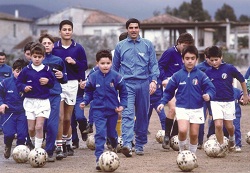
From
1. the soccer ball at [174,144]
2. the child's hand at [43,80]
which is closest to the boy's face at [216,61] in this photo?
the soccer ball at [174,144]

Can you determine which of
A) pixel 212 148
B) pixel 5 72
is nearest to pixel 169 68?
pixel 212 148

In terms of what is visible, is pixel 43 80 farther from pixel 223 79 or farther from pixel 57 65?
pixel 223 79

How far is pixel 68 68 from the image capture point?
45.3ft

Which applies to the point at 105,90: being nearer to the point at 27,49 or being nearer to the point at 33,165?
the point at 33,165

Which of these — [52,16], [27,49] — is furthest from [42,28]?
[27,49]

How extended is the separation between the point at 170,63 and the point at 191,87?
8.91ft

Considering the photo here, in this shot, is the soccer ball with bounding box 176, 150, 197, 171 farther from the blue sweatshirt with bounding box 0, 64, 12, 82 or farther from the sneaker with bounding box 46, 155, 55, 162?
the blue sweatshirt with bounding box 0, 64, 12, 82

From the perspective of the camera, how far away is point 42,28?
347 ft

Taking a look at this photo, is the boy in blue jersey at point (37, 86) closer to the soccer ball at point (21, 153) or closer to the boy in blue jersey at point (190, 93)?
the soccer ball at point (21, 153)

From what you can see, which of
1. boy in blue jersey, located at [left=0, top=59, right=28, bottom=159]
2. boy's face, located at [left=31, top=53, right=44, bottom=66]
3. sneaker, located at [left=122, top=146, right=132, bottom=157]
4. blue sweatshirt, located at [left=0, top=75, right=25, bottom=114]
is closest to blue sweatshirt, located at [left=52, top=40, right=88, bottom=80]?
boy in blue jersey, located at [left=0, top=59, right=28, bottom=159]

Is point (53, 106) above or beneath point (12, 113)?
above

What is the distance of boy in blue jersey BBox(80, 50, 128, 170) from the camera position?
472 inches

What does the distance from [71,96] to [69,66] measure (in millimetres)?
542

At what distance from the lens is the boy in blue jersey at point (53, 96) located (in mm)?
12844
